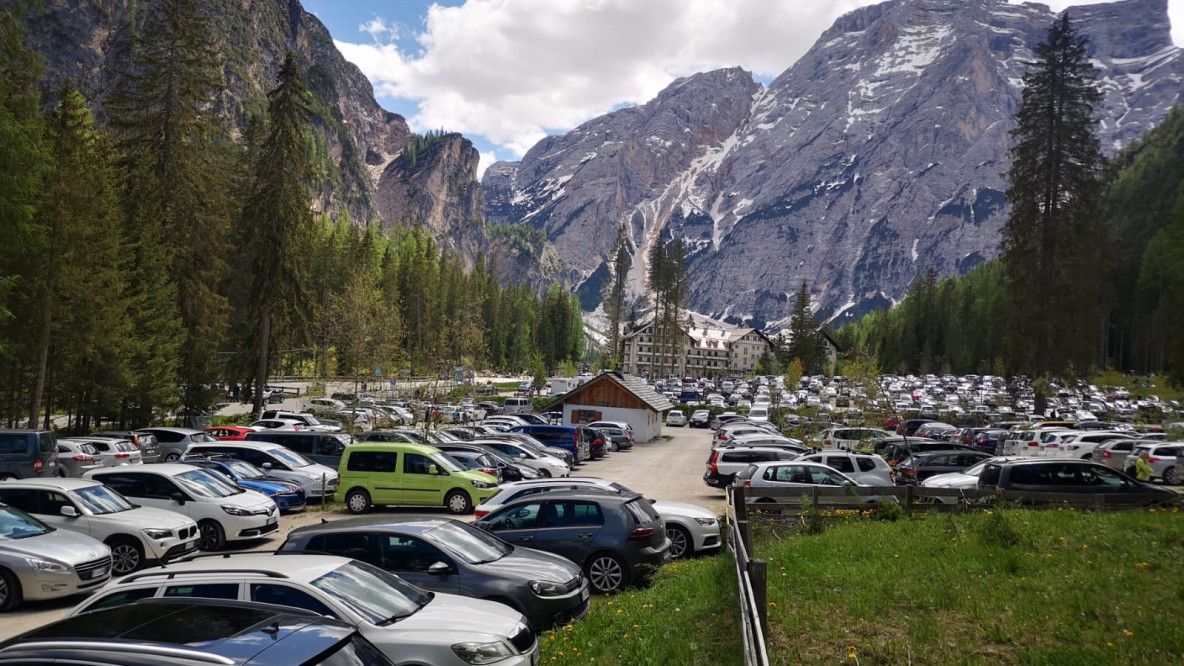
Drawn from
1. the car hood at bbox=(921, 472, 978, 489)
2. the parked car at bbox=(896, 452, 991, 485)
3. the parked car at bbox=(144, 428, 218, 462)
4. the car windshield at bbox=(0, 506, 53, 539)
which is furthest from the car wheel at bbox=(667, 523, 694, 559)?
the parked car at bbox=(144, 428, 218, 462)

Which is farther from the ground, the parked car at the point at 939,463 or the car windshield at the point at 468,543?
the car windshield at the point at 468,543

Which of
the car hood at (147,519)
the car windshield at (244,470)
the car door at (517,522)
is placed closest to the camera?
the car door at (517,522)

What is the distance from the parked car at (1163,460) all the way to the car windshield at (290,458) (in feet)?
92.2

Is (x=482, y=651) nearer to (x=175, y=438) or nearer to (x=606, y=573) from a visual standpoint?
(x=606, y=573)

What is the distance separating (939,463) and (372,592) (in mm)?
22335

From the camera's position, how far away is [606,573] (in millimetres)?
11289

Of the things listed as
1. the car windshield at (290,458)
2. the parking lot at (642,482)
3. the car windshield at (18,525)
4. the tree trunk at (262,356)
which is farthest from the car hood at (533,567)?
the tree trunk at (262,356)

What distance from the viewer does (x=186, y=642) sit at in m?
3.77

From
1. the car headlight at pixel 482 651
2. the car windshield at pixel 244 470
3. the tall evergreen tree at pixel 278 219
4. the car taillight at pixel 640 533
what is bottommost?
the car windshield at pixel 244 470

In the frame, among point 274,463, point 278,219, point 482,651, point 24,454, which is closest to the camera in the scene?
point 482,651

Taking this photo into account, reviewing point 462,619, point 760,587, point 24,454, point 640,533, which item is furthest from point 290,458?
point 760,587

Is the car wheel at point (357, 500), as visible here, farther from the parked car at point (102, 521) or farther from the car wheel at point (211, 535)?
the parked car at point (102, 521)

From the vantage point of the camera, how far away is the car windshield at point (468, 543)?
Result: 8914 millimetres

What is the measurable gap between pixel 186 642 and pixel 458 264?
446 feet
